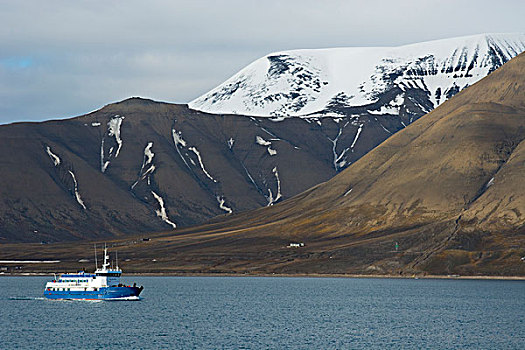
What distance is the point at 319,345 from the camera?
116 meters

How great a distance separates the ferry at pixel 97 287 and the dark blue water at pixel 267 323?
1.84m

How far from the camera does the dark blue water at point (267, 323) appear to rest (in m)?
119

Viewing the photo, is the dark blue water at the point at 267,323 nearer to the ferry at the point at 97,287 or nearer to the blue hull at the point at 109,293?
the blue hull at the point at 109,293

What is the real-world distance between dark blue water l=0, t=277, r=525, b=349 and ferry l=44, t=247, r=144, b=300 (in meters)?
1.84

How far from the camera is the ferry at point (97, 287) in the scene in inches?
7141

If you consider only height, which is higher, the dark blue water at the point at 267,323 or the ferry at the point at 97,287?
A: the ferry at the point at 97,287

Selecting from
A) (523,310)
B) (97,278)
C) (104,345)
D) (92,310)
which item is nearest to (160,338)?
(104,345)

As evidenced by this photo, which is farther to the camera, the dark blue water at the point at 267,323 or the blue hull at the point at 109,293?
the blue hull at the point at 109,293

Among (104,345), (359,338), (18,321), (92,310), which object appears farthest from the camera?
(92,310)

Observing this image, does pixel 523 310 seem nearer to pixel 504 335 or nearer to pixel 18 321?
pixel 504 335

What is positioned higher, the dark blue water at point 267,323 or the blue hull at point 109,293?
the blue hull at point 109,293

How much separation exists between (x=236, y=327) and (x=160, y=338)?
16.1 meters

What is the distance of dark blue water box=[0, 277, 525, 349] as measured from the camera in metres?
119

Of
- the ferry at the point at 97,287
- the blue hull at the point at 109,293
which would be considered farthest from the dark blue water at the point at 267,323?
the ferry at the point at 97,287
